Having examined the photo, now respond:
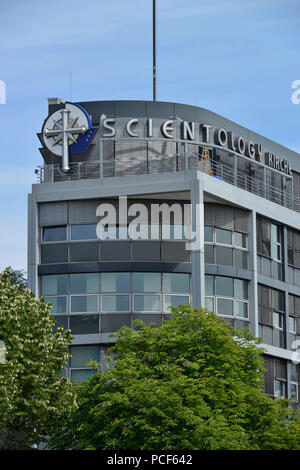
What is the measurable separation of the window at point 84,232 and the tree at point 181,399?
8.36 metres

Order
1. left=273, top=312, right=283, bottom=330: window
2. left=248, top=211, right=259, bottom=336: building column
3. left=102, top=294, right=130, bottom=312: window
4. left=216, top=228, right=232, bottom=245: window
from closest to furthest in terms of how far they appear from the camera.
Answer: left=102, top=294, right=130, bottom=312: window
left=216, top=228, right=232, bottom=245: window
left=248, top=211, right=259, bottom=336: building column
left=273, top=312, right=283, bottom=330: window

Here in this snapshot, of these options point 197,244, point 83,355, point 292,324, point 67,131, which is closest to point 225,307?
point 197,244

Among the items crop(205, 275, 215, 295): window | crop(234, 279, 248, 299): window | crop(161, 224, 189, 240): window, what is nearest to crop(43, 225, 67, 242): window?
crop(161, 224, 189, 240): window

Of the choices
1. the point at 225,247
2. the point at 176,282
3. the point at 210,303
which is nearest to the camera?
the point at 176,282

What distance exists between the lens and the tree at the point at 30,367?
3897cm

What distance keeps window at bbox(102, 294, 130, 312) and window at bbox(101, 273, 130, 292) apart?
0.39m

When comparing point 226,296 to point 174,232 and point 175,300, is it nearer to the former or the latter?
point 175,300

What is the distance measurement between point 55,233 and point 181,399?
50.5 ft

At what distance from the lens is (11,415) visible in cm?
3903

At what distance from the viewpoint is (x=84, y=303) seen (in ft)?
169

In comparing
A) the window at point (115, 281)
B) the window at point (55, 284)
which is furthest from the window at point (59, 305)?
the window at point (115, 281)

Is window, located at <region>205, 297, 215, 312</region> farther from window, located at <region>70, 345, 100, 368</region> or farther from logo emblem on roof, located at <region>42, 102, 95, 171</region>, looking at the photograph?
logo emblem on roof, located at <region>42, 102, 95, 171</region>

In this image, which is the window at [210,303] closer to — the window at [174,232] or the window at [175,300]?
the window at [175,300]

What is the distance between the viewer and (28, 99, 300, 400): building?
51375 mm
